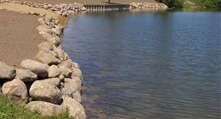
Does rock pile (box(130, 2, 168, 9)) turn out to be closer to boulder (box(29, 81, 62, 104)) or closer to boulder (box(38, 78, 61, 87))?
boulder (box(38, 78, 61, 87))

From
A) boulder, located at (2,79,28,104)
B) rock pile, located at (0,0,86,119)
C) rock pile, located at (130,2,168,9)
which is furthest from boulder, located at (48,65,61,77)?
rock pile, located at (130,2,168,9)

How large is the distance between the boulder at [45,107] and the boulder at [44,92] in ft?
0.72

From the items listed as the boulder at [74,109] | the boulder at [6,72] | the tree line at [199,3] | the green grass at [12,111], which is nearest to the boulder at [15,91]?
the boulder at [6,72]

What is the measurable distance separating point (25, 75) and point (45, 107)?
1.23 m

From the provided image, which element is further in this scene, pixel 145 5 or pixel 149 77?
pixel 145 5

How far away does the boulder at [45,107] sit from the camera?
5.80 m

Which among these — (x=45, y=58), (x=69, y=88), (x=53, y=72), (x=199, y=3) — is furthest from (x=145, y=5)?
(x=53, y=72)

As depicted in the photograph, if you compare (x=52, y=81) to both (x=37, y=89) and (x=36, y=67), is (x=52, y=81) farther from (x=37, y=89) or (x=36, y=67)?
(x=37, y=89)

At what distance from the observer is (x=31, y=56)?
876 cm

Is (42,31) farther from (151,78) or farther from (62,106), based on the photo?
(62,106)

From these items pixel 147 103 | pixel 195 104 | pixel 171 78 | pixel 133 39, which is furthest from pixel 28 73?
pixel 133 39

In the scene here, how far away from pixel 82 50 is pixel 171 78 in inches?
287

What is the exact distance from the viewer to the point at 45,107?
590 centimetres

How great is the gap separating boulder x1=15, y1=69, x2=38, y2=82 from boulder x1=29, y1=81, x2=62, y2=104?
0.89 feet
